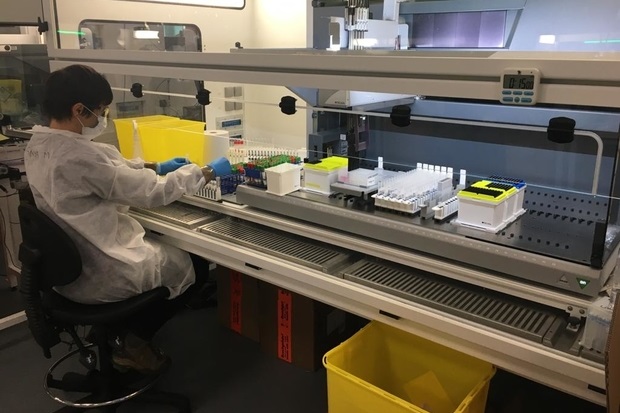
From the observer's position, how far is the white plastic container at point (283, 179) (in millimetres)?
1902

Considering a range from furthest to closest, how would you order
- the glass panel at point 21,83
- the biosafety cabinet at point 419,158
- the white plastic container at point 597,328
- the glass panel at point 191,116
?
1. the glass panel at point 21,83
2. the glass panel at point 191,116
3. the biosafety cabinet at point 419,158
4. the white plastic container at point 597,328

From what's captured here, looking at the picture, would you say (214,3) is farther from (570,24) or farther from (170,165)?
(570,24)

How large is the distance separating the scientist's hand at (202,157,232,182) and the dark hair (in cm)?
47

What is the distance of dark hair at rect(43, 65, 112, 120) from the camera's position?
71.0 inches

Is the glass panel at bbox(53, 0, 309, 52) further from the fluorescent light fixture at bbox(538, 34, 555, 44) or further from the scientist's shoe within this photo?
the scientist's shoe

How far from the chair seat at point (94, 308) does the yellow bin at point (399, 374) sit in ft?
2.28

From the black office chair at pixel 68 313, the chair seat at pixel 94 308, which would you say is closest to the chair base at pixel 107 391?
the black office chair at pixel 68 313

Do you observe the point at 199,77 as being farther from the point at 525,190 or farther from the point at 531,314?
the point at 531,314

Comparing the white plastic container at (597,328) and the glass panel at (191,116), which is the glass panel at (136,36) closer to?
the glass panel at (191,116)

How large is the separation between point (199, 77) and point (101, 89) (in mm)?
348

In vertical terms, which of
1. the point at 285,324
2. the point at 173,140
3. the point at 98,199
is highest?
the point at 173,140

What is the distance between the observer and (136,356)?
203 cm

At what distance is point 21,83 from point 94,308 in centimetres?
186

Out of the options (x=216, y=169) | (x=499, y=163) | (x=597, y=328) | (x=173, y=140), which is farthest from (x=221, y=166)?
(x=597, y=328)
